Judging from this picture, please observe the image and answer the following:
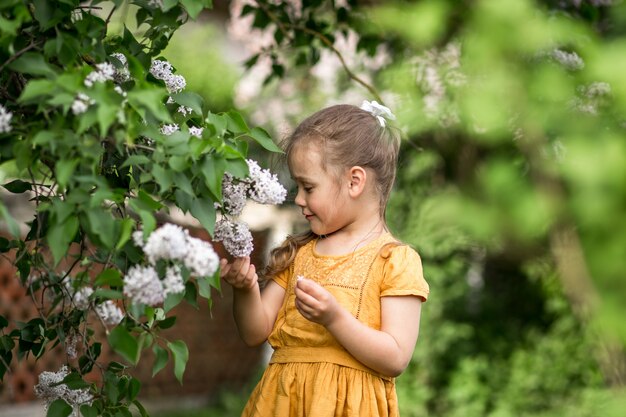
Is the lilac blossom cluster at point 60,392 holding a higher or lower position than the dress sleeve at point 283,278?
higher

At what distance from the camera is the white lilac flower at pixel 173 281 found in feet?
5.70

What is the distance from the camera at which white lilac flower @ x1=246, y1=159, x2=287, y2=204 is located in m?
2.02

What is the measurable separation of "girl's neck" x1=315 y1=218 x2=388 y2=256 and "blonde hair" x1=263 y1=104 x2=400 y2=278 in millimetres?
55

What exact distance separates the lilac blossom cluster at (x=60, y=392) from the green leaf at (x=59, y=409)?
0.10ft

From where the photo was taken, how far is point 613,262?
173 inches

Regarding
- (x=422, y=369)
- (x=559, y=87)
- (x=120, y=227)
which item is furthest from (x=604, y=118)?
(x=120, y=227)

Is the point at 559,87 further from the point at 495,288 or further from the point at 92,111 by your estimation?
the point at 495,288

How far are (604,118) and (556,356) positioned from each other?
7.68ft

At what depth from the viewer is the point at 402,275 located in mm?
2434

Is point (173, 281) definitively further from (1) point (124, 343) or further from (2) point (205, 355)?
(2) point (205, 355)

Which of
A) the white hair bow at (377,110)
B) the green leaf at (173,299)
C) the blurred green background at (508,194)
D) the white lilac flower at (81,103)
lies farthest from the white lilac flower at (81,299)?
the blurred green background at (508,194)

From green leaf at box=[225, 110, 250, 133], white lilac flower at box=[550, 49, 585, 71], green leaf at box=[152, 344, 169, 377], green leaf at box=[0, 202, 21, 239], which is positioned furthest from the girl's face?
white lilac flower at box=[550, 49, 585, 71]

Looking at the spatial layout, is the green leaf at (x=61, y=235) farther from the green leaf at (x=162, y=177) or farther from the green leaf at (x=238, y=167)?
the green leaf at (x=238, y=167)

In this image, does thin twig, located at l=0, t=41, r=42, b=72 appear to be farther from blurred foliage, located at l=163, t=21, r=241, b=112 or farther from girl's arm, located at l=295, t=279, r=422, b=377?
blurred foliage, located at l=163, t=21, r=241, b=112
